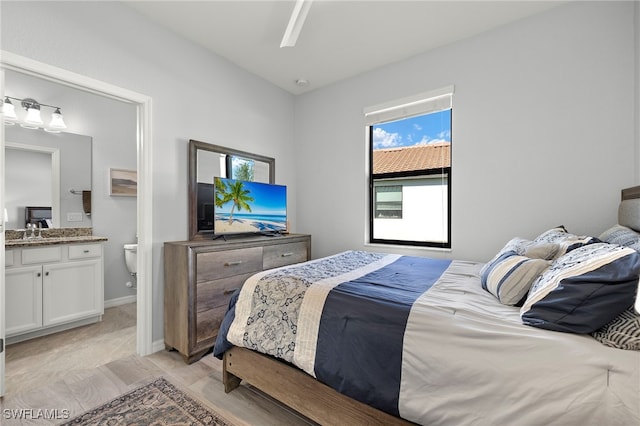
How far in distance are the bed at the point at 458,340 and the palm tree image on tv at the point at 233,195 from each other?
1.11 metres

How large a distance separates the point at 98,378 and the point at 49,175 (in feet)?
8.48

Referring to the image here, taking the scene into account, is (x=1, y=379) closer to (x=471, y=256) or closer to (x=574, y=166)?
(x=471, y=256)

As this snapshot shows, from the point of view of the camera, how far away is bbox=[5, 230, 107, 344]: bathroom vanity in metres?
2.48

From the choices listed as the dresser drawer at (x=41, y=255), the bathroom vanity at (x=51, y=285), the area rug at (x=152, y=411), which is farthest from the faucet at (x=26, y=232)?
the area rug at (x=152, y=411)

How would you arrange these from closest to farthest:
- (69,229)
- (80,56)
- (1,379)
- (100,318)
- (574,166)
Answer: (1,379) → (80,56) → (574,166) → (100,318) → (69,229)

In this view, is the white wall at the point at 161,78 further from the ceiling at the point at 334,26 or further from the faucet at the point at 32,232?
the faucet at the point at 32,232

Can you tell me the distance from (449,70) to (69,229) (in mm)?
4458

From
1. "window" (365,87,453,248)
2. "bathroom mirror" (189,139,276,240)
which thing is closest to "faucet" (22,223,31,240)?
"bathroom mirror" (189,139,276,240)

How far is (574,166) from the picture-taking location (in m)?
2.19

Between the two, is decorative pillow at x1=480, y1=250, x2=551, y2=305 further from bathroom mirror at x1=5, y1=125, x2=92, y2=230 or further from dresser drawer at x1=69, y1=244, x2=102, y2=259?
bathroom mirror at x1=5, y1=125, x2=92, y2=230

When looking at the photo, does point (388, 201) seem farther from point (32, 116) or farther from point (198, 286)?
point (32, 116)

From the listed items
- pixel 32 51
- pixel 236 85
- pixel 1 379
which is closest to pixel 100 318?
pixel 1 379

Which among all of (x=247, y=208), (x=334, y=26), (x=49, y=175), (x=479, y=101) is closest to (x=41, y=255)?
(x=49, y=175)

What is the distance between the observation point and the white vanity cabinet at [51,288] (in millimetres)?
2482
